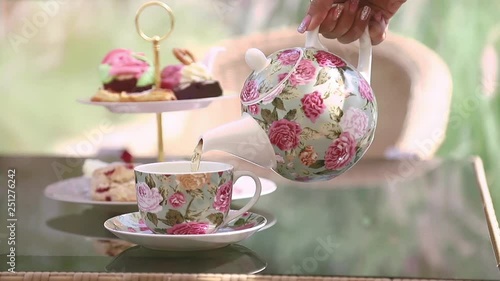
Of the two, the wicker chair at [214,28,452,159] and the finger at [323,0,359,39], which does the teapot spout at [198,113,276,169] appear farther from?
the wicker chair at [214,28,452,159]

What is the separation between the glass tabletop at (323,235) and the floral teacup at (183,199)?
0.03 meters

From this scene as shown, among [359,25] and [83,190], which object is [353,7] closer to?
[359,25]

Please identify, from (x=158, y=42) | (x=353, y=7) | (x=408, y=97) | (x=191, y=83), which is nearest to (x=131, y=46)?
(x=408, y=97)

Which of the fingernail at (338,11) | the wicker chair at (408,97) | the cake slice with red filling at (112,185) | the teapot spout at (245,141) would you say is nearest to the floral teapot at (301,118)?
the teapot spout at (245,141)

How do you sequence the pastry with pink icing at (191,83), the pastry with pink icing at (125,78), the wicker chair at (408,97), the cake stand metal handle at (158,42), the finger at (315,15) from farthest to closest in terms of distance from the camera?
1. the wicker chair at (408,97)
2. the pastry with pink icing at (191,83)
3. the pastry with pink icing at (125,78)
4. the cake stand metal handle at (158,42)
5. the finger at (315,15)

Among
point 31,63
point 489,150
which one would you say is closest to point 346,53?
point 489,150

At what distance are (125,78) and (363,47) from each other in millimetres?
698

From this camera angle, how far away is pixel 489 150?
263 centimetres

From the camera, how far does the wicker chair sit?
8.59ft

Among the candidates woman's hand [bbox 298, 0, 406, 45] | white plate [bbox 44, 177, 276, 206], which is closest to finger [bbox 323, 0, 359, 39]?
woman's hand [bbox 298, 0, 406, 45]

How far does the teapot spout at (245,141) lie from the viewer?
99 cm

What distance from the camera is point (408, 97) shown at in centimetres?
262

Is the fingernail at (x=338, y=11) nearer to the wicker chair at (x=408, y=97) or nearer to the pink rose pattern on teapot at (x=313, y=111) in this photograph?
the pink rose pattern on teapot at (x=313, y=111)

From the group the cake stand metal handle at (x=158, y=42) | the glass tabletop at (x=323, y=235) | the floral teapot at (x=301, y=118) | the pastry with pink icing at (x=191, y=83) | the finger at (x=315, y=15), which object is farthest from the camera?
the pastry with pink icing at (x=191, y=83)
